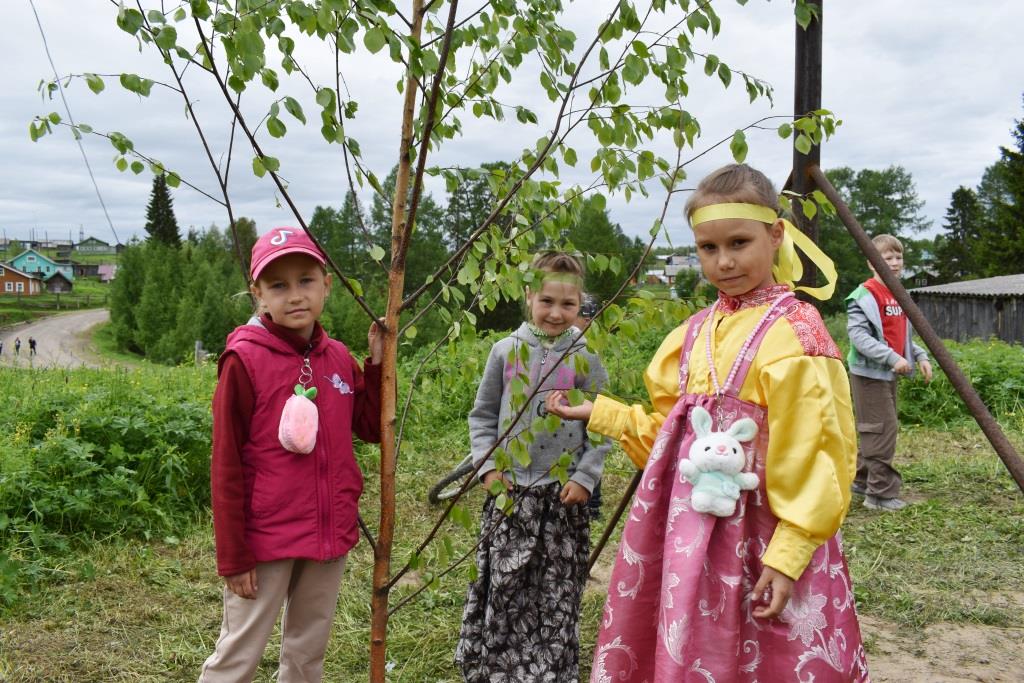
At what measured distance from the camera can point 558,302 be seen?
2883 millimetres

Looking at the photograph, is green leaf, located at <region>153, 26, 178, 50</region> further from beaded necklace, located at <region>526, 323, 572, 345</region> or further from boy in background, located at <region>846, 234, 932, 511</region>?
boy in background, located at <region>846, 234, 932, 511</region>

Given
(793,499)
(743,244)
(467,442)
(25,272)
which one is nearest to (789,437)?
(793,499)

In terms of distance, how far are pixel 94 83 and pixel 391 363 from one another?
885 millimetres

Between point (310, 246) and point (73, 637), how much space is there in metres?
2.37

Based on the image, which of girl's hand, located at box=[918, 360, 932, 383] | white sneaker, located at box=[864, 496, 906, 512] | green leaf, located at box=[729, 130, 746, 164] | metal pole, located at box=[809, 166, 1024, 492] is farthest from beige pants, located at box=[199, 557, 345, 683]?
white sneaker, located at box=[864, 496, 906, 512]

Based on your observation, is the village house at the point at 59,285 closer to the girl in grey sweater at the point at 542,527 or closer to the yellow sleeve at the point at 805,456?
the girl in grey sweater at the point at 542,527

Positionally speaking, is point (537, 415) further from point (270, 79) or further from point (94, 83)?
point (94, 83)

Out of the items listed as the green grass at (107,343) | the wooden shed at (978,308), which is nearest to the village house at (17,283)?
the green grass at (107,343)

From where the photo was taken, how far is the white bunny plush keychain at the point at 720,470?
5.86 feet

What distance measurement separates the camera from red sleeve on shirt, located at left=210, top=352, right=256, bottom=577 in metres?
2.00

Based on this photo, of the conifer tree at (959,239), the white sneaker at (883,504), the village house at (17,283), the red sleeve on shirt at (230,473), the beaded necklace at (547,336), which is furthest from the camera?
the village house at (17,283)

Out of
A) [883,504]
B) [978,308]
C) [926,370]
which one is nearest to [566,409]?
[926,370]

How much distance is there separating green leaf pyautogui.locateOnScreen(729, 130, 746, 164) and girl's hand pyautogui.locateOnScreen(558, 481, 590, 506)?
137 centimetres

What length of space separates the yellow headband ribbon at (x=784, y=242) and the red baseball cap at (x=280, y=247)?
0.98 metres
